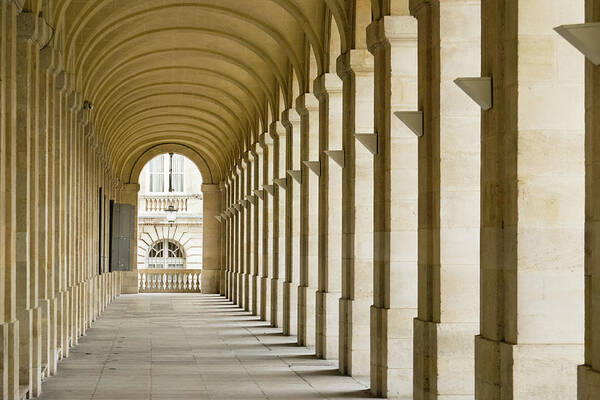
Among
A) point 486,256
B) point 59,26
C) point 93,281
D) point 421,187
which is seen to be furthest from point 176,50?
point 486,256

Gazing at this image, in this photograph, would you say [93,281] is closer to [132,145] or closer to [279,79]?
[279,79]

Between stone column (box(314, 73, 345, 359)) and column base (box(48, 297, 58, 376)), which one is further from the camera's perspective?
stone column (box(314, 73, 345, 359))

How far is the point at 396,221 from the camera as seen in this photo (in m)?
14.4

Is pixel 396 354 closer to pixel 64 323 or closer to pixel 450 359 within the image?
pixel 450 359

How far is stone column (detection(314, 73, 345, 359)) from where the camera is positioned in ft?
62.5

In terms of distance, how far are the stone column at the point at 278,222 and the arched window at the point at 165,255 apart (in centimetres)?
3491

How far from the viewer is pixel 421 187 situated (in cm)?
1256

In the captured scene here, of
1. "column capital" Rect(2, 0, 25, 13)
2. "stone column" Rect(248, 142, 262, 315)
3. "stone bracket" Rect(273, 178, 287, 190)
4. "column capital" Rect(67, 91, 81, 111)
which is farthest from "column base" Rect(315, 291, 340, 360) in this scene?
"stone column" Rect(248, 142, 262, 315)

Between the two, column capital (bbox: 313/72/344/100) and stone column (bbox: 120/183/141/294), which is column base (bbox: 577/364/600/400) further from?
stone column (bbox: 120/183/141/294)

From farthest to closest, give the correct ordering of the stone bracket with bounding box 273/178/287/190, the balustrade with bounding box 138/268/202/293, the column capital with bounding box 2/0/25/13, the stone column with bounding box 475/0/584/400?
the balustrade with bounding box 138/268/202/293, the stone bracket with bounding box 273/178/287/190, the column capital with bounding box 2/0/25/13, the stone column with bounding box 475/0/584/400

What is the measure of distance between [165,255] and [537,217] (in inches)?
2126

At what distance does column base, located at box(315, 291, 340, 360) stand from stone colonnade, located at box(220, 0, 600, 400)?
0.08ft

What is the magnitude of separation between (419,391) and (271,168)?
18.1 m

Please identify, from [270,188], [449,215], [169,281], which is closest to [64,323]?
[270,188]
